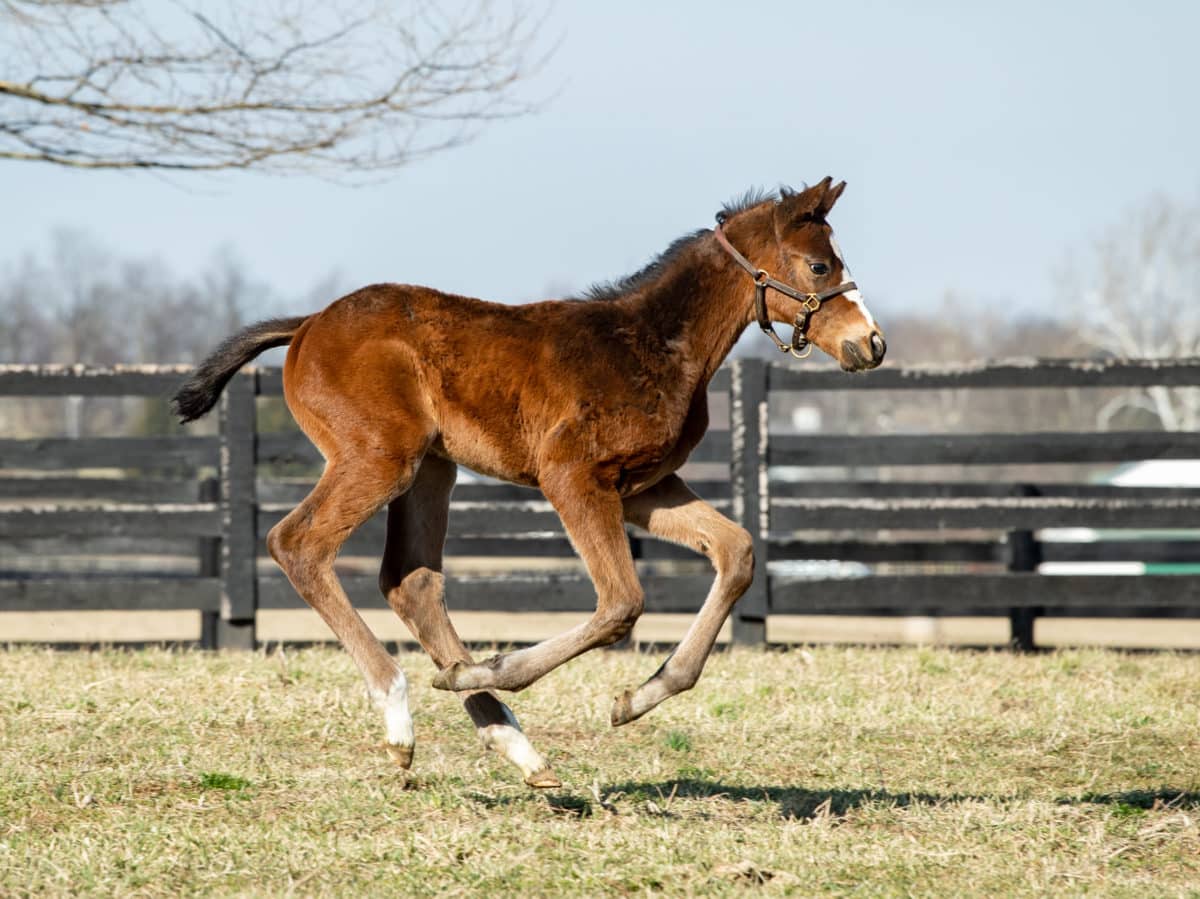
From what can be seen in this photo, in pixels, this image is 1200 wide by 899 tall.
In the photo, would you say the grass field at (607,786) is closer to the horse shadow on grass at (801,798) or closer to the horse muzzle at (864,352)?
the horse shadow on grass at (801,798)

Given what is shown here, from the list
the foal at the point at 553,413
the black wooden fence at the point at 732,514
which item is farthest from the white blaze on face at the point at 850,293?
the black wooden fence at the point at 732,514

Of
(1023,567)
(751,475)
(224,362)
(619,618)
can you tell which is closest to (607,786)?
(619,618)

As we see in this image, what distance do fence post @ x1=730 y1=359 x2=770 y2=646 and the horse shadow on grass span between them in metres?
4.21

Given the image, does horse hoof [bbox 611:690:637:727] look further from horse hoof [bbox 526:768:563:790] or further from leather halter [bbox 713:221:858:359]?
leather halter [bbox 713:221:858:359]

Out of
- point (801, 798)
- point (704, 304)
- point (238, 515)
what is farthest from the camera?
point (238, 515)

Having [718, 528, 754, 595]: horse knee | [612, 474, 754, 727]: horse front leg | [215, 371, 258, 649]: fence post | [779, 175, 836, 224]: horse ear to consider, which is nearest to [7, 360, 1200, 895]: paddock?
[215, 371, 258, 649]: fence post

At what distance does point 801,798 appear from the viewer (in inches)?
211

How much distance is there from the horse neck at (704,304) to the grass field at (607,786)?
5.29 feet

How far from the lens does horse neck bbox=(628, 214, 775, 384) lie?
17.8ft

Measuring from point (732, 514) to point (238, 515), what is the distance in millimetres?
3285

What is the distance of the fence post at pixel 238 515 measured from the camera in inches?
384

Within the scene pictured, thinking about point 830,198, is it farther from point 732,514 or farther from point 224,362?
point 732,514

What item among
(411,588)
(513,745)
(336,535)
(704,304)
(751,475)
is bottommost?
(513,745)

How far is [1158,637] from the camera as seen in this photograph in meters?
16.8
